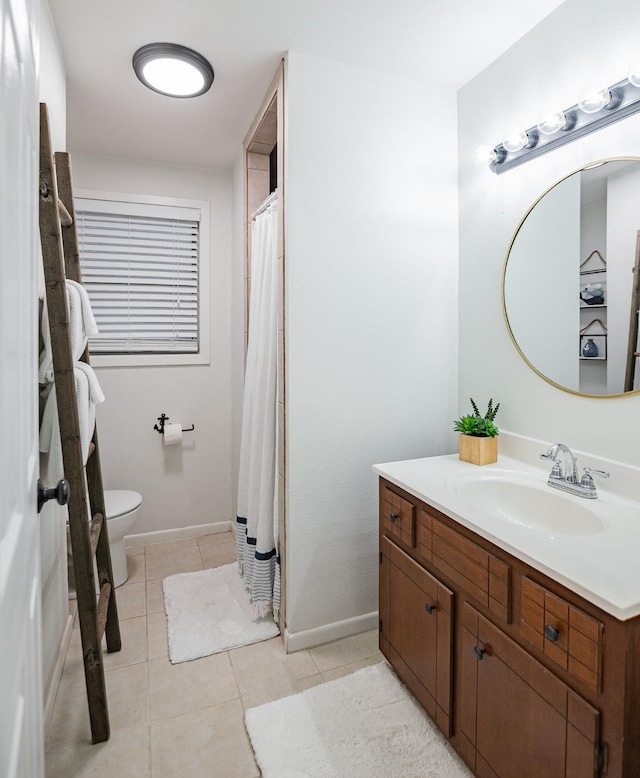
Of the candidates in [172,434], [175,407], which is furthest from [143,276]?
[172,434]

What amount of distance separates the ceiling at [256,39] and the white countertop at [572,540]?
1.69m

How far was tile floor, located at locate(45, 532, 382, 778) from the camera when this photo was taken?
4.98 feet

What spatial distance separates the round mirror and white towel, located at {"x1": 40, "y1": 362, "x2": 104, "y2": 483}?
66.4 inches

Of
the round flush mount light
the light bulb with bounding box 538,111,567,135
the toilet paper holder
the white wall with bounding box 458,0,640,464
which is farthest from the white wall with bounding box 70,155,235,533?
the light bulb with bounding box 538,111,567,135

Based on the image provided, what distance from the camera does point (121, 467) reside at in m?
3.11

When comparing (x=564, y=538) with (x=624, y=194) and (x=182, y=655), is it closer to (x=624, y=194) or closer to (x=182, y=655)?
(x=624, y=194)

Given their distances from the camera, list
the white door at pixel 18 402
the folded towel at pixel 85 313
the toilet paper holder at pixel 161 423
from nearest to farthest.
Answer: the white door at pixel 18 402 < the folded towel at pixel 85 313 < the toilet paper holder at pixel 161 423

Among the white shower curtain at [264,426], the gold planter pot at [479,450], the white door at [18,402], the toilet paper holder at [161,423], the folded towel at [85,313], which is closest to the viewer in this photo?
the white door at [18,402]

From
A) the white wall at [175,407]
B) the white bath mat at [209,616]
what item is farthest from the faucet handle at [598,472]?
the white wall at [175,407]

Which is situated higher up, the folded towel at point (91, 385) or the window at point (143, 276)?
the window at point (143, 276)

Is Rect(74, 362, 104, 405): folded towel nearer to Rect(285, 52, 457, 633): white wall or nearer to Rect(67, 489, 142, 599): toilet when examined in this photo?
Rect(285, 52, 457, 633): white wall

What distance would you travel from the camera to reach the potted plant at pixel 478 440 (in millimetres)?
1884

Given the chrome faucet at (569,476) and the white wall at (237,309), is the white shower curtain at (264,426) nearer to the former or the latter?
the white wall at (237,309)

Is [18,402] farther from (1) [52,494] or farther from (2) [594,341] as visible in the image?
(2) [594,341]
